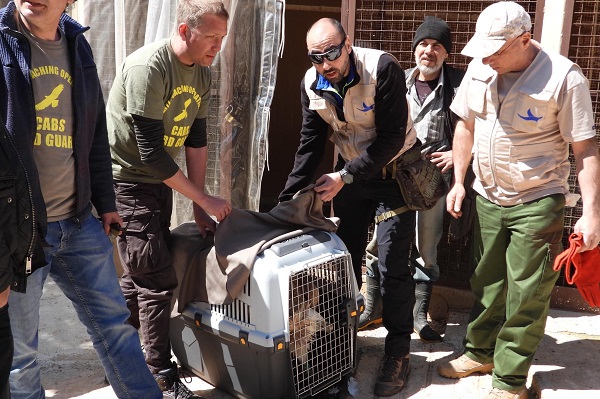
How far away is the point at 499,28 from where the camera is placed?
322cm

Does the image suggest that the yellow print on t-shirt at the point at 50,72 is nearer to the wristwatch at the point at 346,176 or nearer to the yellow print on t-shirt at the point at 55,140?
the yellow print on t-shirt at the point at 55,140

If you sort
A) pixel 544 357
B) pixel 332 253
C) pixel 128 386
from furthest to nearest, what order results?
1. pixel 544 357
2. pixel 332 253
3. pixel 128 386

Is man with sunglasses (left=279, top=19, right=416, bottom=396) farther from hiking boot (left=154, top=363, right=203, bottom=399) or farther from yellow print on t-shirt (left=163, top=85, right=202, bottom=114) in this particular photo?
hiking boot (left=154, top=363, right=203, bottom=399)

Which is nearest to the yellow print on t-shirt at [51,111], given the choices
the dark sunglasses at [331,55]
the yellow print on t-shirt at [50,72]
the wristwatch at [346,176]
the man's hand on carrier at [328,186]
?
the yellow print on t-shirt at [50,72]

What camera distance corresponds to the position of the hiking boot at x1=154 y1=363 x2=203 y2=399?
3.56 meters

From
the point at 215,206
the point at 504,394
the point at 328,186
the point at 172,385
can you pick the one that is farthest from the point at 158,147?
the point at 504,394

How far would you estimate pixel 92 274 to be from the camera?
304 centimetres

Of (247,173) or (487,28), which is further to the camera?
(247,173)

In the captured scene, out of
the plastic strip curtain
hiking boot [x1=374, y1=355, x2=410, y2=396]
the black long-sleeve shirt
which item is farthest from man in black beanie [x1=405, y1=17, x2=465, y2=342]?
the plastic strip curtain

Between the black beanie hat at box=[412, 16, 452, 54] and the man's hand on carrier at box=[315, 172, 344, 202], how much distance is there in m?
1.17

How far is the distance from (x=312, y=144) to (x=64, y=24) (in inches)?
59.6

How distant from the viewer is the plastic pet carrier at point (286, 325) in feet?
10.5

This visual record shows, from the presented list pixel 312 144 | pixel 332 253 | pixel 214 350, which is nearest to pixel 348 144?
pixel 312 144

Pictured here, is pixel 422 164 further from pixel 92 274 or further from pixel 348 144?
pixel 92 274
